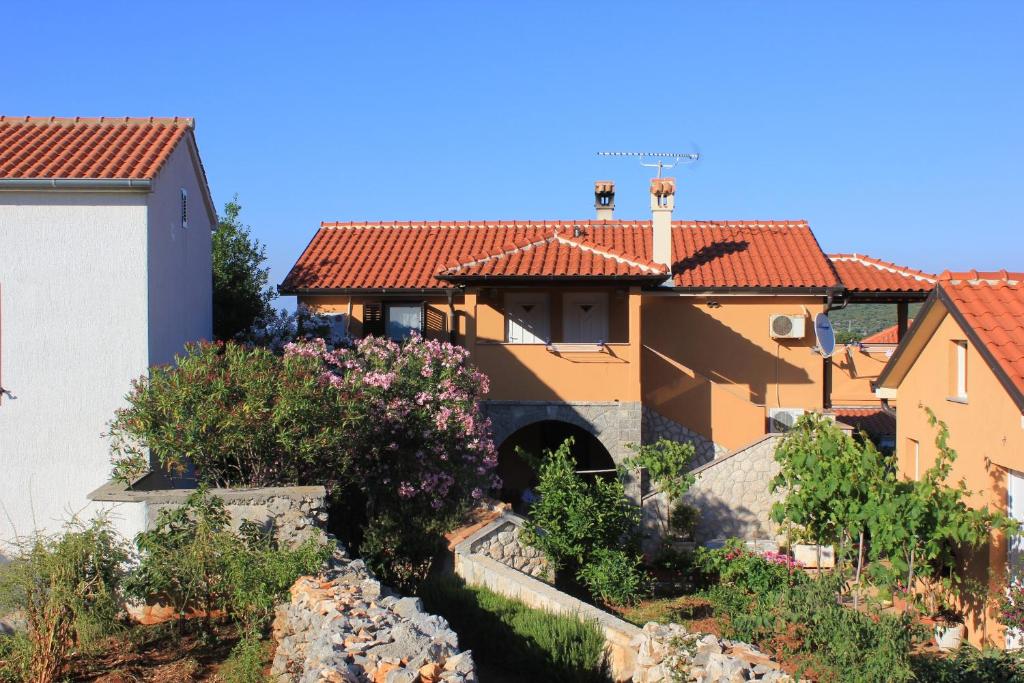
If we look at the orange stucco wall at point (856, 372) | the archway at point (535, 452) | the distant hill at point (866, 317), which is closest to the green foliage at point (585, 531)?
the archway at point (535, 452)

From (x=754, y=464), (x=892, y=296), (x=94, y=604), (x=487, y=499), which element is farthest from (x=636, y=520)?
(x=892, y=296)

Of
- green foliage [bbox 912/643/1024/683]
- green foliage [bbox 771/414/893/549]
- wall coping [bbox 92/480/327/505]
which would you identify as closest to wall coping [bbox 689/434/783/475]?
green foliage [bbox 771/414/893/549]

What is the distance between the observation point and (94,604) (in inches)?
341

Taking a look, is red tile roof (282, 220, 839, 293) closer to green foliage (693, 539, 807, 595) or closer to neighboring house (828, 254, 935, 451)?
neighboring house (828, 254, 935, 451)

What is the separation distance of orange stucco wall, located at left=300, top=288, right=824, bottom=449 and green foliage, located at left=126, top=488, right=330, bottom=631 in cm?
919

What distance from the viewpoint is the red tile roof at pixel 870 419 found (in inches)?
848

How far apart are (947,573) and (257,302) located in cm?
1464

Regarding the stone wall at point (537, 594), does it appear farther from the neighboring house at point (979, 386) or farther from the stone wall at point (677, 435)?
the stone wall at point (677, 435)

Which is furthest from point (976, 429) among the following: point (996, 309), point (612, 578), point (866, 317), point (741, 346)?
point (866, 317)

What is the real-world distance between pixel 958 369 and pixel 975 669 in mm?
5819

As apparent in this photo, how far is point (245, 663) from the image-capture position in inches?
311

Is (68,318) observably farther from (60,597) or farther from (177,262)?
(60,597)

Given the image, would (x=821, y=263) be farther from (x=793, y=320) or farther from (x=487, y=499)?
(x=487, y=499)

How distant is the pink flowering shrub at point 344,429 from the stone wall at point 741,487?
15.7ft
